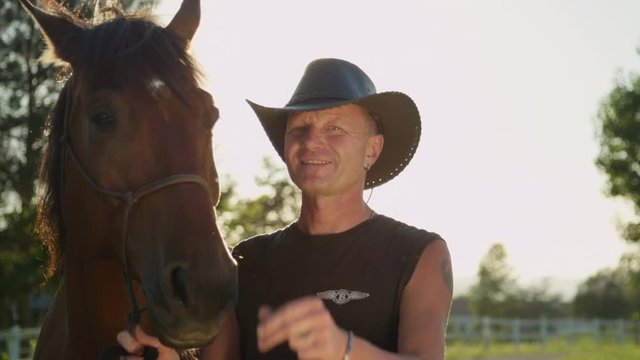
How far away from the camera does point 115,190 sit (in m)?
3.00

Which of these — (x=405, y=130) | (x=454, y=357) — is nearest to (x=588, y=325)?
(x=454, y=357)

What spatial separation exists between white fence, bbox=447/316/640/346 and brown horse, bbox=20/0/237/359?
24319 millimetres

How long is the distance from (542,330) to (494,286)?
3686 centimetres

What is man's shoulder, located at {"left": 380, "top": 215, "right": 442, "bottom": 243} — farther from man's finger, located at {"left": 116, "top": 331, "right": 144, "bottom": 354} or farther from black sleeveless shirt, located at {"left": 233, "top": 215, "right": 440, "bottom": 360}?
man's finger, located at {"left": 116, "top": 331, "right": 144, "bottom": 354}

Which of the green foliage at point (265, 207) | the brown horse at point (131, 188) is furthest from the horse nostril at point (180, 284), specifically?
the green foliage at point (265, 207)

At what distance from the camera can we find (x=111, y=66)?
312cm

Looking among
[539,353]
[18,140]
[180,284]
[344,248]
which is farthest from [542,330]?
[180,284]

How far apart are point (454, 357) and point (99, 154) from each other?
1865 cm

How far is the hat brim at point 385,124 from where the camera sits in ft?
10.8

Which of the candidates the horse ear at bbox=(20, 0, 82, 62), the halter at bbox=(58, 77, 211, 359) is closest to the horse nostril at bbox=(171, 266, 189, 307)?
the halter at bbox=(58, 77, 211, 359)

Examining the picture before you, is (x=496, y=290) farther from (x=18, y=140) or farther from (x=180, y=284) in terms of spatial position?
(x=180, y=284)

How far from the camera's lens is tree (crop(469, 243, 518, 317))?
225 ft

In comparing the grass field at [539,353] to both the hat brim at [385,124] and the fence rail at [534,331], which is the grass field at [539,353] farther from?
the hat brim at [385,124]

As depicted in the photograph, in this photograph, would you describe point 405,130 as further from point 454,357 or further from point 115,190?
point 454,357
